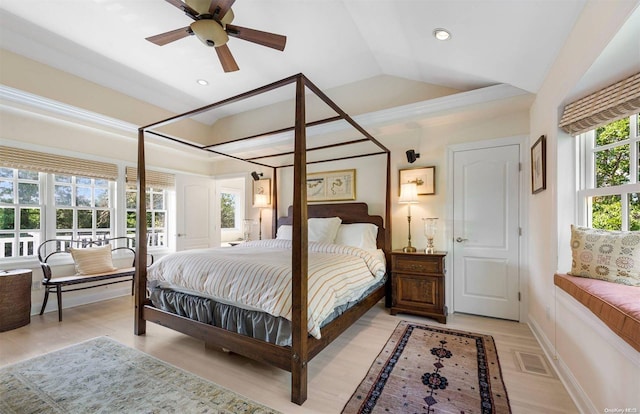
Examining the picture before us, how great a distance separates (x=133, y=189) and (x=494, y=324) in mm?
5476

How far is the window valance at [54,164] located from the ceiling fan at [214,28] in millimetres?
2637

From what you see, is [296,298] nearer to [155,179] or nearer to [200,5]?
A: [200,5]

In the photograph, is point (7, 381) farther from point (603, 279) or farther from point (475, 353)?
point (603, 279)

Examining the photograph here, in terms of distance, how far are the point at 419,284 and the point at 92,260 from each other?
4.25 metres

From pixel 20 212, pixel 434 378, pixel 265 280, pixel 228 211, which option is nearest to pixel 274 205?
pixel 265 280

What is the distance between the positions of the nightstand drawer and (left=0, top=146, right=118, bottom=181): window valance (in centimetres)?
436

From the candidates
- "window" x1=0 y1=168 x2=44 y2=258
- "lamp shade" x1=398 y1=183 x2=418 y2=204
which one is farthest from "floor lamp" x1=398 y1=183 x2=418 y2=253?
"window" x1=0 y1=168 x2=44 y2=258

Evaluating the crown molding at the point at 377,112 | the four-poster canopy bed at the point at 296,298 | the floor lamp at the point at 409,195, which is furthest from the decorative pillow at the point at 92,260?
the floor lamp at the point at 409,195

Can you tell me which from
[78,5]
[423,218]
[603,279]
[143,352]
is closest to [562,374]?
[603,279]

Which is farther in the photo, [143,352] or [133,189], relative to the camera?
[133,189]

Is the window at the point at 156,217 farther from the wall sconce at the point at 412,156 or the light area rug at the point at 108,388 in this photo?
the wall sconce at the point at 412,156

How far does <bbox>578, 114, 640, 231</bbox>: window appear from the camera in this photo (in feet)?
5.72

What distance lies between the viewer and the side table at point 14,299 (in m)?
2.88

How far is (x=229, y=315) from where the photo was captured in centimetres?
220
